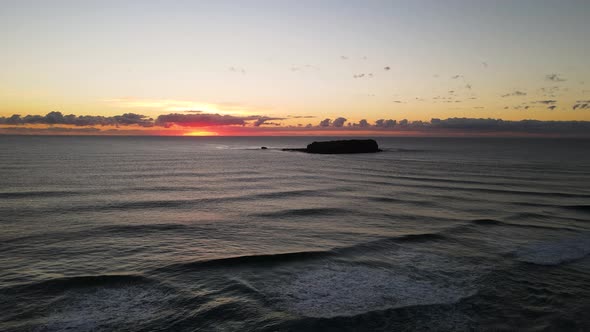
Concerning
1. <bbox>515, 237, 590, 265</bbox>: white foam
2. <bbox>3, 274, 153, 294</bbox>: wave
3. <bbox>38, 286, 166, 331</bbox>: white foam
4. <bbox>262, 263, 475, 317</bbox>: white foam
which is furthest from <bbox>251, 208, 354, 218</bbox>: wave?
<bbox>38, 286, 166, 331</bbox>: white foam

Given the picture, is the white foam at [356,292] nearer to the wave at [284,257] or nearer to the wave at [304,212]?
the wave at [284,257]

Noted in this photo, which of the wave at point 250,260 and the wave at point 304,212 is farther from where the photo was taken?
the wave at point 304,212

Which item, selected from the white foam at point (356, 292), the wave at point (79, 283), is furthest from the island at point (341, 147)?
the wave at point (79, 283)

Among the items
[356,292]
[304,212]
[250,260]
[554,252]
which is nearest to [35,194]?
[304,212]

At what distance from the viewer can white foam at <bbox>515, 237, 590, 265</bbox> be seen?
16125mm

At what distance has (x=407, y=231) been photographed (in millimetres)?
21688

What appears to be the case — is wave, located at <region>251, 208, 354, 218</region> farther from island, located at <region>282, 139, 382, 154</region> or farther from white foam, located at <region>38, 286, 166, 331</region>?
island, located at <region>282, 139, 382, 154</region>

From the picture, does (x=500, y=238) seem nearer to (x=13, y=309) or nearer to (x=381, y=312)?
(x=381, y=312)

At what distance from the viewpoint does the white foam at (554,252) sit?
1612cm

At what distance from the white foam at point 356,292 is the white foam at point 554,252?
18.1 ft

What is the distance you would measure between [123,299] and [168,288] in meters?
1.48

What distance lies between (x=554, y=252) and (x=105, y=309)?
1866 cm

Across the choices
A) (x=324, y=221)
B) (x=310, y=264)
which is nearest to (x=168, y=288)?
(x=310, y=264)

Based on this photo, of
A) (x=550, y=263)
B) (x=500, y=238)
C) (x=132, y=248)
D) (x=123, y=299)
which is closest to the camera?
(x=123, y=299)
